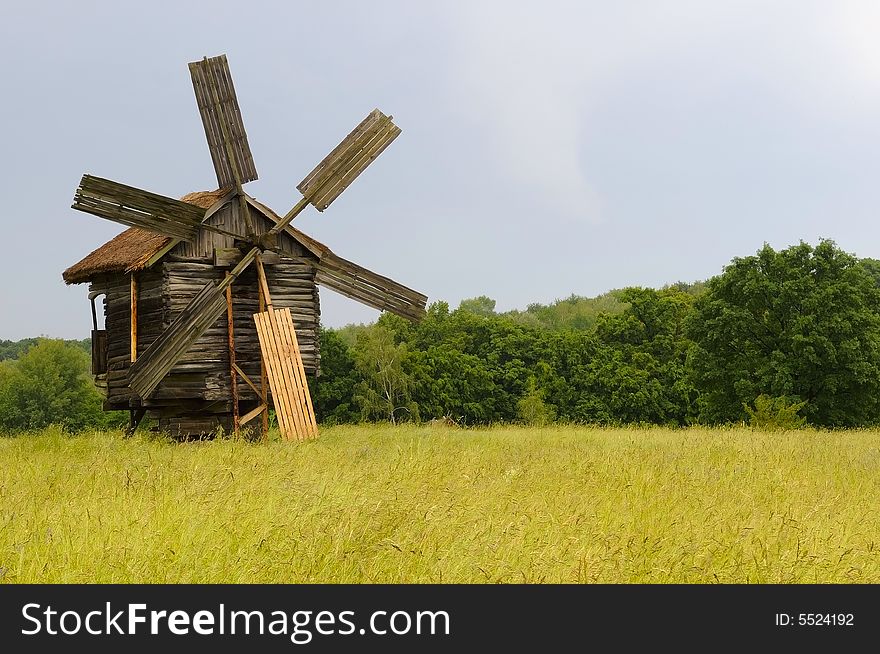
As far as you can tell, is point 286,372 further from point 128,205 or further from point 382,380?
point 382,380

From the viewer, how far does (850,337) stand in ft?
105

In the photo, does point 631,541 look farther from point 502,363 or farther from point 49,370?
point 49,370

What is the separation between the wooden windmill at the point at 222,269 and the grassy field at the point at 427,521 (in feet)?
19.1

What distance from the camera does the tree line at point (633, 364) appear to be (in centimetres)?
3244

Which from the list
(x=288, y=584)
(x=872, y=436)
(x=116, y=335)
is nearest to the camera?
(x=288, y=584)

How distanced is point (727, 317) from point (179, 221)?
23875 mm

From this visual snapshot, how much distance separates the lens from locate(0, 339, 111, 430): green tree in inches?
2149

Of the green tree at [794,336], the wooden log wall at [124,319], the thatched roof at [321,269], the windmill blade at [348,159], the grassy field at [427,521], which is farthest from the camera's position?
the green tree at [794,336]

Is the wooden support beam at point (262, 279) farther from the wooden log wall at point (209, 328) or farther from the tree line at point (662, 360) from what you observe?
the tree line at point (662, 360)

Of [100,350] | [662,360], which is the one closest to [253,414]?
[100,350]

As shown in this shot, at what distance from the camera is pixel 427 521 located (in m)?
6.64

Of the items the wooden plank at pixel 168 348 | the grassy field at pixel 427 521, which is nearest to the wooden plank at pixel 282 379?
the wooden plank at pixel 168 348

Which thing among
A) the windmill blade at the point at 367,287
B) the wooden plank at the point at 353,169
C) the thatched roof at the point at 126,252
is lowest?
the windmill blade at the point at 367,287

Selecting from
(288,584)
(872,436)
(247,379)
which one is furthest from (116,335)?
(872,436)
